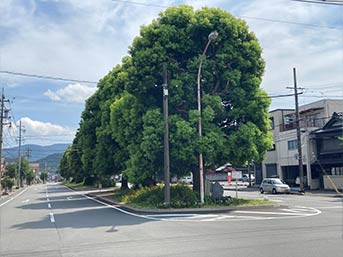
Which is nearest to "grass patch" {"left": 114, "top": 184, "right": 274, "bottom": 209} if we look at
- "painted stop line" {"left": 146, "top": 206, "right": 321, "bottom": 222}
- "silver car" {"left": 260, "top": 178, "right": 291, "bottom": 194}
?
"painted stop line" {"left": 146, "top": 206, "right": 321, "bottom": 222}

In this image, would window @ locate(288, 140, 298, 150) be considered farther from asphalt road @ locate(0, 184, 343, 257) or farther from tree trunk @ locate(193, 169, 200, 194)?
asphalt road @ locate(0, 184, 343, 257)

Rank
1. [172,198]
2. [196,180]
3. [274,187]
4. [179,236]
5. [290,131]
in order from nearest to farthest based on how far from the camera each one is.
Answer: [179,236] < [172,198] < [196,180] < [274,187] < [290,131]

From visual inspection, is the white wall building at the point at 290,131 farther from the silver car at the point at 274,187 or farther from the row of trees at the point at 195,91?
the row of trees at the point at 195,91

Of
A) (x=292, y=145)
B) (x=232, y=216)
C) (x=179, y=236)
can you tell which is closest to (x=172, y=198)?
(x=232, y=216)

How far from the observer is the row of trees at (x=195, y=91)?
63.1ft

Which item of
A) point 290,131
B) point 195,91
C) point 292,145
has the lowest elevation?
point 292,145

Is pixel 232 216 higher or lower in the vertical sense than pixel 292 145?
lower

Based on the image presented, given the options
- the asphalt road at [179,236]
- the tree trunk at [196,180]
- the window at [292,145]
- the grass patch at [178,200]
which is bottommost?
the asphalt road at [179,236]

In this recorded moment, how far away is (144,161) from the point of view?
19.9m

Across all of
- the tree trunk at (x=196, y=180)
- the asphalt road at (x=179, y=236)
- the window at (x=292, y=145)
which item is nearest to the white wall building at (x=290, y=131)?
the window at (x=292, y=145)

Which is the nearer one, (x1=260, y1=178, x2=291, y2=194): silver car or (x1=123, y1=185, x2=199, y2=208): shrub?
(x1=123, y1=185, x2=199, y2=208): shrub

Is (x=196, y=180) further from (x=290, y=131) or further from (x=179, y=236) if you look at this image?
(x=290, y=131)

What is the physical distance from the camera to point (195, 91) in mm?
20484

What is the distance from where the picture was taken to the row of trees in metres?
19.2
